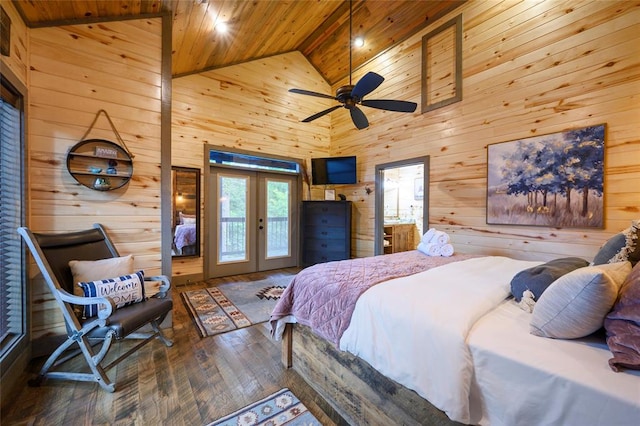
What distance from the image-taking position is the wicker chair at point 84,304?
1.80 m

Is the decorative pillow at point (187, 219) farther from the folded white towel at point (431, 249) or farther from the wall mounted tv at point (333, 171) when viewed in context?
the folded white towel at point (431, 249)

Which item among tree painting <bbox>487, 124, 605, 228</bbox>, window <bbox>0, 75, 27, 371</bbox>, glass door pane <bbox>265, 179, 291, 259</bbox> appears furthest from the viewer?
glass door pane <bbox>265, 179, 291, 259</bbox>

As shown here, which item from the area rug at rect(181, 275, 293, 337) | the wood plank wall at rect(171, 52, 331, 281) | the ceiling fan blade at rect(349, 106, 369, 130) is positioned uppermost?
the wood plank wall at rect(171, 52, 331, 281)

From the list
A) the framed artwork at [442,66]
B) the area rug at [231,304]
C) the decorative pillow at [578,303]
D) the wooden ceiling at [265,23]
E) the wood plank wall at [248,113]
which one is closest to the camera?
the decorative pillow at [578,303]

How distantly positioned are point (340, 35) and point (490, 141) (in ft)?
10.3

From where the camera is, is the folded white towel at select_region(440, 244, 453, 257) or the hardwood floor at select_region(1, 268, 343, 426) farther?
the folded white towel at select_region(440, 244, 453, 257)

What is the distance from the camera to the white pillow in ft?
6.75

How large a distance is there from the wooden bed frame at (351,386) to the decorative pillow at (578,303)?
55 cm

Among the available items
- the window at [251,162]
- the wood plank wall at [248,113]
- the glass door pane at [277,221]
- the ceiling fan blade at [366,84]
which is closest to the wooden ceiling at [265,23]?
the wood plank wall at [248,113]

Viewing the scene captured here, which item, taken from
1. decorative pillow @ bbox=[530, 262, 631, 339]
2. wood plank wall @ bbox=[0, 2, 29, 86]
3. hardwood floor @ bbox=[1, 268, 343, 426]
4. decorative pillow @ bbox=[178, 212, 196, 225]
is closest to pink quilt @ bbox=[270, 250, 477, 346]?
hardwood floor @ bbox=[1, 268, 343, 426]

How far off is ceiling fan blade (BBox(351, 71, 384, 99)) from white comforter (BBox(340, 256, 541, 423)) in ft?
5.79

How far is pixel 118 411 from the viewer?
64.3 inches

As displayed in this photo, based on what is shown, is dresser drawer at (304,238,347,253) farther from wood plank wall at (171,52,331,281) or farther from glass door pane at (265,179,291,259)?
wood plank wall at (171,52,331,281)

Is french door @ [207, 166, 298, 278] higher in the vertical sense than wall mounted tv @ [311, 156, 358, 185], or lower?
lower
